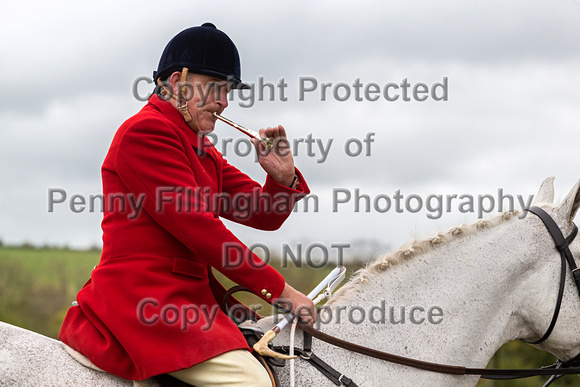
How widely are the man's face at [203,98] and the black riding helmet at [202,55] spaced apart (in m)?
0.05

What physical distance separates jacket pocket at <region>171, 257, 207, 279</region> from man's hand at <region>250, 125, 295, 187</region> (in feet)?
3.33

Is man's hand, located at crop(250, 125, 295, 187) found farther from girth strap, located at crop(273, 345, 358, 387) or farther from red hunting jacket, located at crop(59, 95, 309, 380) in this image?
girth strap, located at crop(273, 345, 358, 387)

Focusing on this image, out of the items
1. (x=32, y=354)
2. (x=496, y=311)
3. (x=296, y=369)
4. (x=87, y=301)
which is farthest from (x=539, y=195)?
(x=32, y=354)

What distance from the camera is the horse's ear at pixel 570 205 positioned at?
4312mm

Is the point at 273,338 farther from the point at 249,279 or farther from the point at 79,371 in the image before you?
the point at 79,371

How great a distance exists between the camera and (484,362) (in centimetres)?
Result: 423

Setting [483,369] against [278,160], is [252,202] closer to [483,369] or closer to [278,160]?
[278,160]

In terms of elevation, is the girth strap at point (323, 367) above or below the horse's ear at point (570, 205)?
below

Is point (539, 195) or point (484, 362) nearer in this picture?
point (484, 362)

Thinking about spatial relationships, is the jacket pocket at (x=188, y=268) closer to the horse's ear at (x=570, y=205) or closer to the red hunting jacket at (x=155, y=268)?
the red hunting jacket at (x=155, y=268)

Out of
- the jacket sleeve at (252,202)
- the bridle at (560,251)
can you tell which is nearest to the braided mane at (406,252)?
the bridle at (560,251)

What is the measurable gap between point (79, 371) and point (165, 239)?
92 centimetres

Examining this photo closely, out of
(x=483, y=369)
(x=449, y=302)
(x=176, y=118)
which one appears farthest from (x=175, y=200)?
(x=483, y=369)

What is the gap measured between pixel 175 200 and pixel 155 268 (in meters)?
0.46
